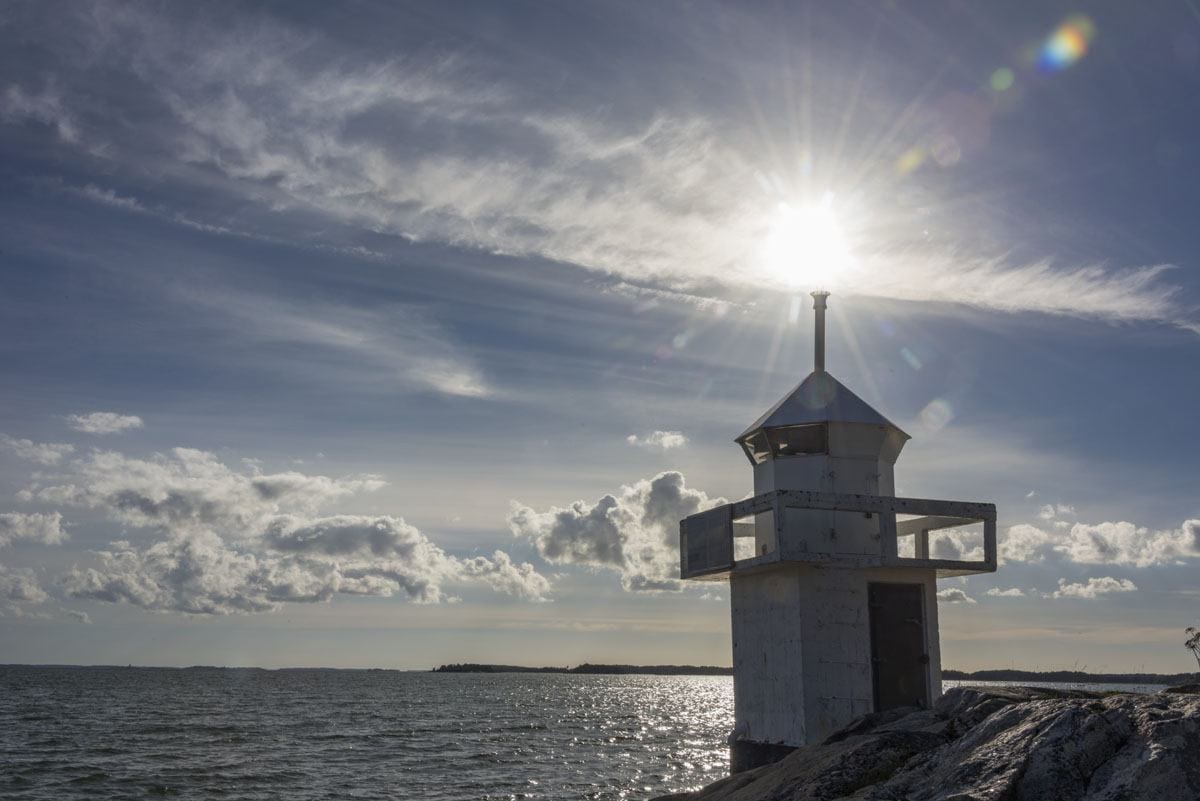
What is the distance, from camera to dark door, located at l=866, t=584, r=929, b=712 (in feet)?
65.0

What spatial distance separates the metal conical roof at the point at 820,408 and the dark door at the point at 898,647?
3.35 meters

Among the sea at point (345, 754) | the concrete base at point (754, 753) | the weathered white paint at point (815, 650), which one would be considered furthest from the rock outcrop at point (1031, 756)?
the sea at point (345, 754)

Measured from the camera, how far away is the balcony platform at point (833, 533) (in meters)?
19.2

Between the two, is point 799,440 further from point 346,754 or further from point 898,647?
point 346,754

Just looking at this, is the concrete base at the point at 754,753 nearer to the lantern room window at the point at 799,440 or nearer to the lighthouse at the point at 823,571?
the lighthouse at the point at 823,571

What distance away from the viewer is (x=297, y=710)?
84312mm

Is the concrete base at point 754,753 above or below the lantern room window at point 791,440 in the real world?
below

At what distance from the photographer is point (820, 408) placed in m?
21.3

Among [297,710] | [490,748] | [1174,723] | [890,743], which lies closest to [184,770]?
[490,748]

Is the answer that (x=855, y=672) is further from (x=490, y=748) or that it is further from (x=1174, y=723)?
(x=490, y=748)

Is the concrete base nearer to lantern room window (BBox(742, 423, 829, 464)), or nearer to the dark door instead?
Answer: the dark door

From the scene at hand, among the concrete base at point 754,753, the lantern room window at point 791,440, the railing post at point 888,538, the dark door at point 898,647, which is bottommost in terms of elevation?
the concrete base at point 754,753

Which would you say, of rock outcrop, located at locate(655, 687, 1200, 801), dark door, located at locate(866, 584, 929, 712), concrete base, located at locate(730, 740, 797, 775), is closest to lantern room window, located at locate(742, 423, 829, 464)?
dark door, located at locate(866, 584, 929, 712)

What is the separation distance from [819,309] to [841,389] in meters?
2.16
